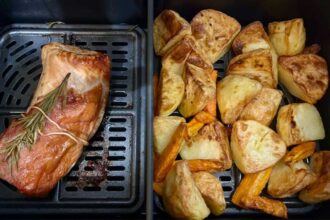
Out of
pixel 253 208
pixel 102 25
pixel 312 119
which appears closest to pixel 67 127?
pixel 102 25

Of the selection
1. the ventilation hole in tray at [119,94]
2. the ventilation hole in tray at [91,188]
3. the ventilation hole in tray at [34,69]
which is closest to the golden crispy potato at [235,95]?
the ventilation hole in tray at [119,94]

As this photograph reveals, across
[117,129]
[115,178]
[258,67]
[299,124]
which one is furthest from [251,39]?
[115,178]

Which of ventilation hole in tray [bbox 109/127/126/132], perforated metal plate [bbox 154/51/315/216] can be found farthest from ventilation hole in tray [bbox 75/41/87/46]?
perforated metal plate [bbox 154/51/315/216]

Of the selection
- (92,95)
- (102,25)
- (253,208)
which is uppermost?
(102,25)

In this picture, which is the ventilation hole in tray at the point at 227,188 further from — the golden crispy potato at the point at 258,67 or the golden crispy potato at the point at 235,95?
the golden crispy potato at the point at 258,67

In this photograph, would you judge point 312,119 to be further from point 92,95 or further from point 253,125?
point 92,95

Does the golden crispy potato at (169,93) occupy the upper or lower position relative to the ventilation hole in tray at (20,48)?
lower

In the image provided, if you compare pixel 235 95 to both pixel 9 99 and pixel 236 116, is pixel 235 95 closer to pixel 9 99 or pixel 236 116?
pixel 236 116
